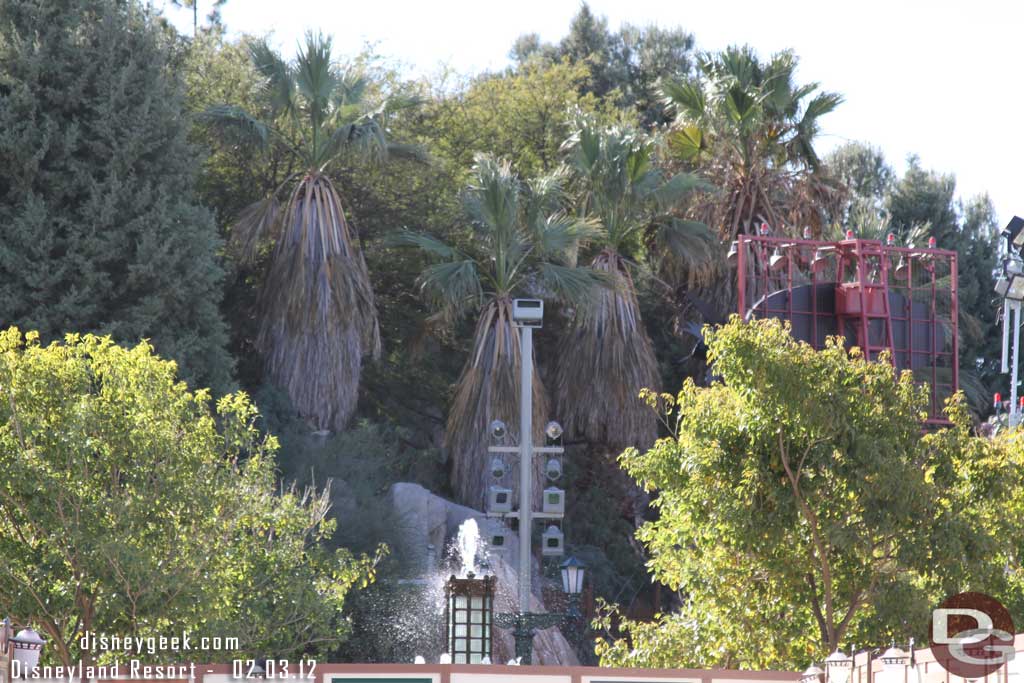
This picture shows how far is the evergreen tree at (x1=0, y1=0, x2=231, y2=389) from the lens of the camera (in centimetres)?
2512

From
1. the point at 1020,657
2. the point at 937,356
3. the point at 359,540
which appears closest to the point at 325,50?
the point at 359,540

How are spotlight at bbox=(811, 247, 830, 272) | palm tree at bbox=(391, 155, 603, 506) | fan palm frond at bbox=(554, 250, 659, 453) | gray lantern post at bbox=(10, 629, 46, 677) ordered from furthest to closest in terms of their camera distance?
fan palm frond at bbox=(554, 250, 659, 453), spotlight at bbox=(811, 247, 830, 272), palm tree at bbox=(391, 155, 603, 506), gray lantern post at bbox=(10, 629, 46, 677)

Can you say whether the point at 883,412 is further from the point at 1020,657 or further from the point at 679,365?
the point at 679,365

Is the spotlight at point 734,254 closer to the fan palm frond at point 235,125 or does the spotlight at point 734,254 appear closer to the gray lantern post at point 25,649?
the fan palm frond at point 235,125

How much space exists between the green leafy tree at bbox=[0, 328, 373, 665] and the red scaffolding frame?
10207mm

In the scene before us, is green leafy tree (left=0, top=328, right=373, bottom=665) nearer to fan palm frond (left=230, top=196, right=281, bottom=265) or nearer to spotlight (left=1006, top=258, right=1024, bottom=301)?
fan palm frond (left=230, top=196, right=281, bottom=265)

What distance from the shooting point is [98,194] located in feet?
83.5

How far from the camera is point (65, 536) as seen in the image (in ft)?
56.9

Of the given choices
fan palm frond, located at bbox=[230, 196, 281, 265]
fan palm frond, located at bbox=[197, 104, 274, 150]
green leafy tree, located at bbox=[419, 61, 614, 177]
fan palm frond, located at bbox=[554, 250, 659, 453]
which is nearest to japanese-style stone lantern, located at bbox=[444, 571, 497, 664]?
fan palm frond, located at bbox=[554, 250, 659, 453]

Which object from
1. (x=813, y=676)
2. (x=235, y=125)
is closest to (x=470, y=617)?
(x=813, y=676)

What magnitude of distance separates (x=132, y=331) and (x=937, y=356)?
13.3 meters

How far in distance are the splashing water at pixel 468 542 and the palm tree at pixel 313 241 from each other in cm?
271

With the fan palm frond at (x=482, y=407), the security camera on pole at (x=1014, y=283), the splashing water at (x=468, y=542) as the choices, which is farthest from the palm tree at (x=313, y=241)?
the security camera on pole at (x=1014, y=283)

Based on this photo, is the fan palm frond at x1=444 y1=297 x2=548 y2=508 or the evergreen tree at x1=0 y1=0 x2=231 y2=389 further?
the fan palm frond at x1=444 y1=297 x2=548 y2=508
